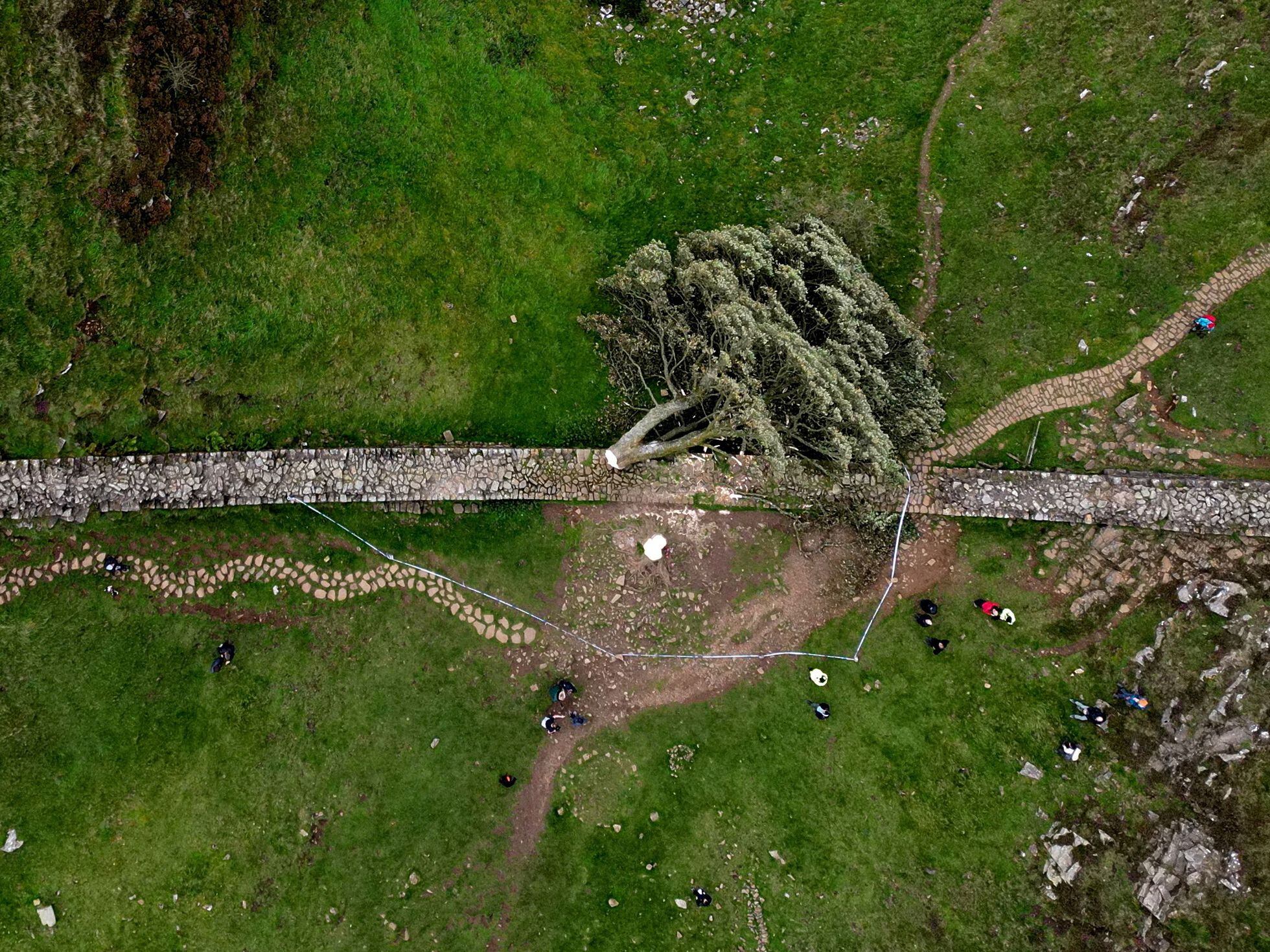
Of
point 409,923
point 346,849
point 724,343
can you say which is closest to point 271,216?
point 724,343

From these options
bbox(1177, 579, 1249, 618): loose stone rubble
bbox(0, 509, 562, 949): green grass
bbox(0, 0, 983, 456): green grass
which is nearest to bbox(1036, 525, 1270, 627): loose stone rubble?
bbox(1177, 579, 1249, 618): loose stone rubble

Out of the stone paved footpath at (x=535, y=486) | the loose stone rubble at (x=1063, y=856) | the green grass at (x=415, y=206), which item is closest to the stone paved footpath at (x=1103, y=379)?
the stone paved footpath at (x=535, y=486)

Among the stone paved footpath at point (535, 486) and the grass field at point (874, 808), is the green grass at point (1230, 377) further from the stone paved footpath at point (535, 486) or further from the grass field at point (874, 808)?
the grass field at point (874, 808)

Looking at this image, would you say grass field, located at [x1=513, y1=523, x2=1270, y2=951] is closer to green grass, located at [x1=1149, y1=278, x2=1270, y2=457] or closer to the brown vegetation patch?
green grass, located at [x1=1149, y1=278, x2=1270, y2=457]

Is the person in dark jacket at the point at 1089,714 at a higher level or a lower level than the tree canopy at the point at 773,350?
lower

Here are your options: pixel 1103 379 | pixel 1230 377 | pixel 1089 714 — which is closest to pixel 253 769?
pixel 1089 714

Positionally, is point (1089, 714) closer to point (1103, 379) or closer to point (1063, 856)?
point (1063, 856)

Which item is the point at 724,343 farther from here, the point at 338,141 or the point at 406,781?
the point at 406,781
